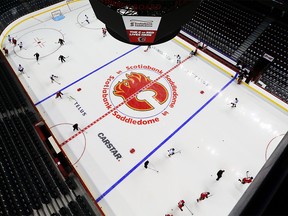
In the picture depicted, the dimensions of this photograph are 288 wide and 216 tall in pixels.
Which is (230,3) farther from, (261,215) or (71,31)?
(261,215)

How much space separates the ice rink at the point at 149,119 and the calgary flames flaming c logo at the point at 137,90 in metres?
0.05

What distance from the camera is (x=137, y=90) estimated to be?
12203 millimetres

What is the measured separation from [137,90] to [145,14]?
339 inches

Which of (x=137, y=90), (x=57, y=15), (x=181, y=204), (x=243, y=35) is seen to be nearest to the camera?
(x=181, y=204)

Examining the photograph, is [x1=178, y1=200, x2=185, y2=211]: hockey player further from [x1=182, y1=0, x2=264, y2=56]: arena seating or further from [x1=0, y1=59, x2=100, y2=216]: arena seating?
[x1=182, y1=0, x2=264, y2=56]: arena seating

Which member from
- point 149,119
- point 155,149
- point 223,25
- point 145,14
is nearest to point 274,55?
point 223,25

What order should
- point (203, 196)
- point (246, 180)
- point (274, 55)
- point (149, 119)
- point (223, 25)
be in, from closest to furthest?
point (203, 196)
point (246, 180)
point (149, 119)
point (274, 55)
point (223, 25)

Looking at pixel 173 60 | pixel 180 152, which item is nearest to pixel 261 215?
pixel 180 152

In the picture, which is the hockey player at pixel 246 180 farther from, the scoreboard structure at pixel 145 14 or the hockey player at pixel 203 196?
the scoreboard structure at pixel 145 14

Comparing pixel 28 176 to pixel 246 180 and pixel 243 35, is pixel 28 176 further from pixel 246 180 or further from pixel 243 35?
pixel 243 35

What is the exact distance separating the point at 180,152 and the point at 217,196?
83.2 inches

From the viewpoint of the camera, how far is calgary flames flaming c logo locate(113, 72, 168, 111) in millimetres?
11509

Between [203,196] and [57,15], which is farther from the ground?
[57,15]

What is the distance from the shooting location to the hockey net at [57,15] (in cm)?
1695
